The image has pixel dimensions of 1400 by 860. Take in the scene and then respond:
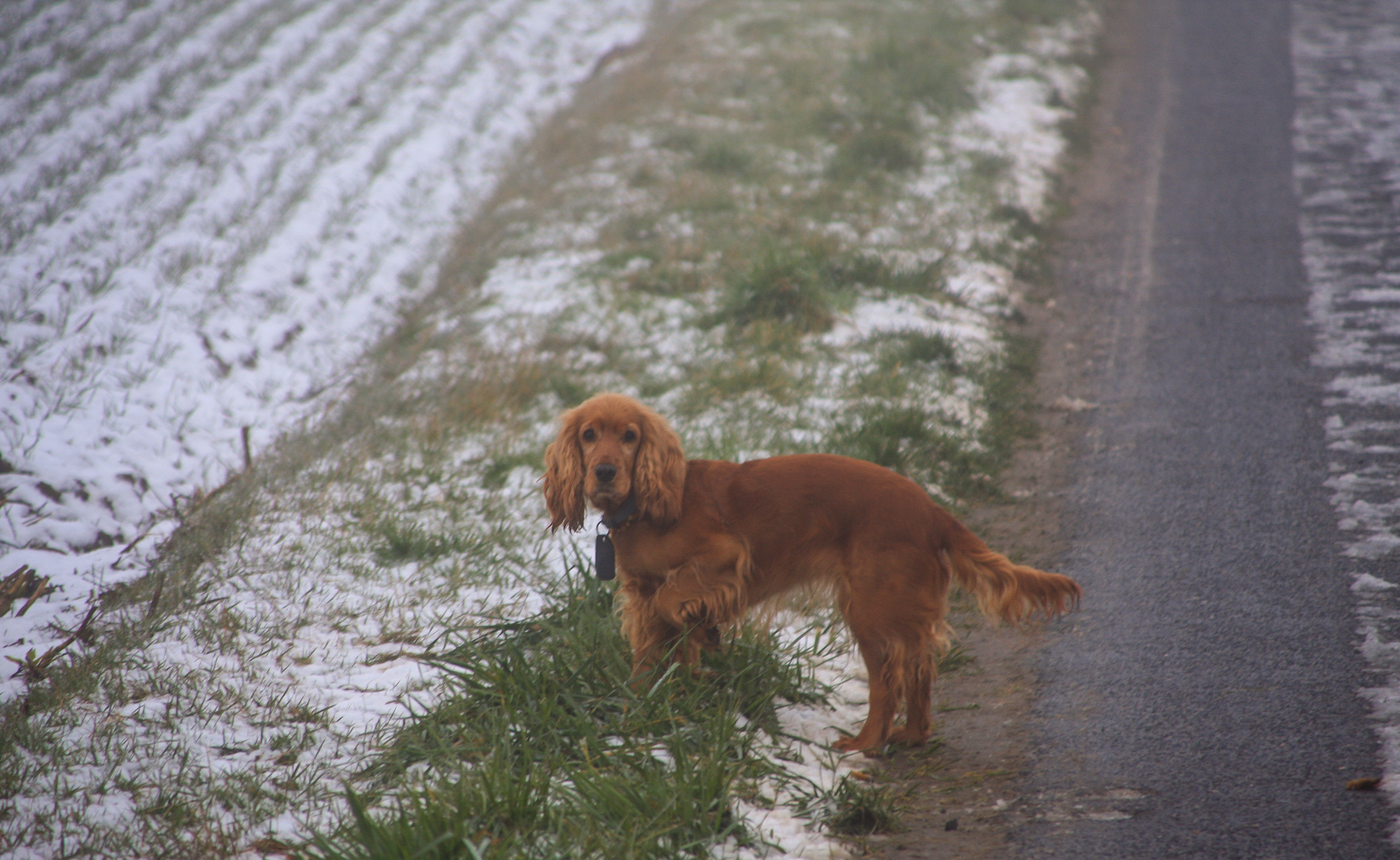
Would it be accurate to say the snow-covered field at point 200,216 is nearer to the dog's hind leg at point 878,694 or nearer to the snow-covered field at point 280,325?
the snow-covered field at point 280,325

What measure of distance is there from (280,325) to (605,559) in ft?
17.4

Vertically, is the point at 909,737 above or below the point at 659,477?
below

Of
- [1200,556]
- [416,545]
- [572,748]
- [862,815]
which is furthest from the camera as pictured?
[416,545]

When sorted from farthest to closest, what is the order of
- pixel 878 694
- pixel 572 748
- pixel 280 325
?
pixel 280 325 < pixel 878 694 < pixel 572 748

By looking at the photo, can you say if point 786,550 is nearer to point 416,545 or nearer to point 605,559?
point 605,559

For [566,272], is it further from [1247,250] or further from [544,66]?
[544,66]

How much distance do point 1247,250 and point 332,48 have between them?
36.9ft

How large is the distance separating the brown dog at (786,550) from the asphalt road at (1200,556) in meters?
0.54

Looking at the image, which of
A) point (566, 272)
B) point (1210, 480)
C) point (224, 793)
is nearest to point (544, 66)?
point (566, 272)

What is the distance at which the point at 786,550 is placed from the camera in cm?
319

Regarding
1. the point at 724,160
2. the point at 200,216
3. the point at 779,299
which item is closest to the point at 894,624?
the point at 779,299

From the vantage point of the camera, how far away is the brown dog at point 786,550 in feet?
10.0

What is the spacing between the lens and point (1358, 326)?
233 inches

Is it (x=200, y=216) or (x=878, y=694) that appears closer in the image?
(x=878, y=694)
